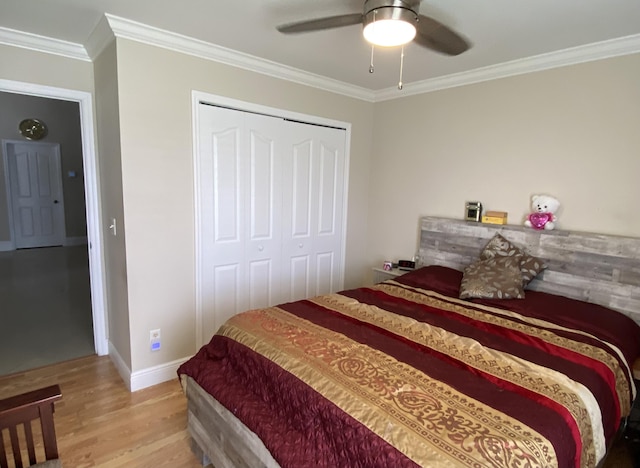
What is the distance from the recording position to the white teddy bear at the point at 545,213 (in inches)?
103

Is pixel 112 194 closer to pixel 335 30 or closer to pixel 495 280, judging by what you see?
pixel 335 30

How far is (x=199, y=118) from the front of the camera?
8.86 ft

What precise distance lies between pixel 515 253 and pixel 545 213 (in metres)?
0.35

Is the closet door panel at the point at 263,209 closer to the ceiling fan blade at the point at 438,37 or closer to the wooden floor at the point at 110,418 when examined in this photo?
the wooden floor at the point at 110,418

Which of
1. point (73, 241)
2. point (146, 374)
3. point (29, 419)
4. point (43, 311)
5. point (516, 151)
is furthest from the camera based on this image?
point (73, 241)

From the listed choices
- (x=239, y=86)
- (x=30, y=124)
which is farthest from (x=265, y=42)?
(x=30, y=124)

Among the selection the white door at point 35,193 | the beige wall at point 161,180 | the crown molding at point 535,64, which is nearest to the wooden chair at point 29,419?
the beige wall at point 161,180

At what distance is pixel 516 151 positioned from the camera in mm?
2836

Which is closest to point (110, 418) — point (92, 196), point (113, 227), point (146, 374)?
point (146, 374)

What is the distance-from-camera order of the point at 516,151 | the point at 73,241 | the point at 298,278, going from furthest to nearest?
the point at 73,241 < the point at 298,278 < the point at 516,151

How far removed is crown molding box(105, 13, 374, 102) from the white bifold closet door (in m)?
0.36

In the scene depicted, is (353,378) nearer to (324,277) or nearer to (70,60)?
(324,277)

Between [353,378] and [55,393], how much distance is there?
3.75 ft

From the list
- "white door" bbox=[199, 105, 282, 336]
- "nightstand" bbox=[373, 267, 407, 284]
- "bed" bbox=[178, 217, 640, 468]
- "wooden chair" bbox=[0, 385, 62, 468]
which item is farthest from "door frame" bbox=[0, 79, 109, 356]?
"nightstand" bbox=[373, 267, 407, 284]
